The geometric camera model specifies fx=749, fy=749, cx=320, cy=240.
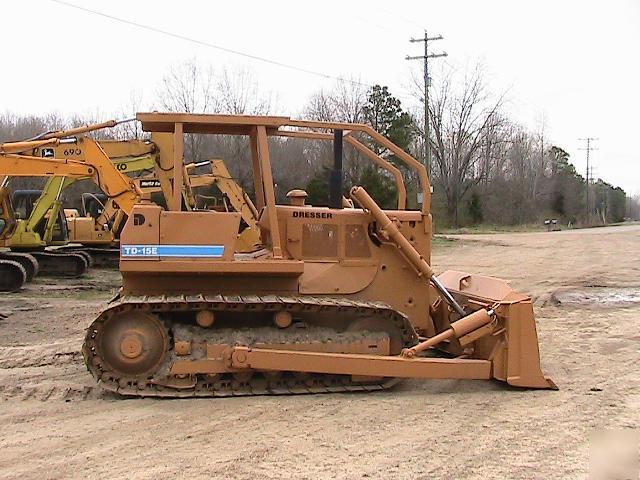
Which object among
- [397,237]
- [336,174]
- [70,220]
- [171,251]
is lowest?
[171,251]

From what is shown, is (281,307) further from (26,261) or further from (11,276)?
(26,261)

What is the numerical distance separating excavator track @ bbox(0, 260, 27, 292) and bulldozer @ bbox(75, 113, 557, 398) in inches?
386

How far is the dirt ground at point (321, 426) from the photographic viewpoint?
4.99 m

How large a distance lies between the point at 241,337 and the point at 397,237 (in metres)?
1.78

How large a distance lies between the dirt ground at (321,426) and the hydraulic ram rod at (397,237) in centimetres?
99

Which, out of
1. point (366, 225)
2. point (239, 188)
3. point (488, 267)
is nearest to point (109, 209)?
point (239, 188)

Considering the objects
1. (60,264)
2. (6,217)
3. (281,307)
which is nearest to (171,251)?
(281,307)

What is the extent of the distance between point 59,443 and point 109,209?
17230 mm

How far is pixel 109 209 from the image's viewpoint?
2198 cm

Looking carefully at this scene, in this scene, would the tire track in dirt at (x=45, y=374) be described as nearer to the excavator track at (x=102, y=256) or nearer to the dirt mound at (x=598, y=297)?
the dirt mound at (x=598, y=297)

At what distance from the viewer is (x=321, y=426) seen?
583cm

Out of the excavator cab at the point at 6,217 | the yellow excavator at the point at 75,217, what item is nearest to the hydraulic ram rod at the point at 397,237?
the yellow excavator at the point at 75,217

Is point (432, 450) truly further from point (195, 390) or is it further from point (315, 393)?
point (195, 390)

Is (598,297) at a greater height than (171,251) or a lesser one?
lesser
